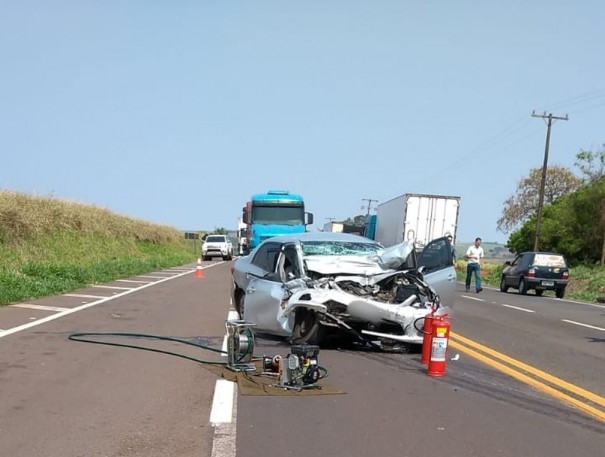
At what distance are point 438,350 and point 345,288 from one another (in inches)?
76.0

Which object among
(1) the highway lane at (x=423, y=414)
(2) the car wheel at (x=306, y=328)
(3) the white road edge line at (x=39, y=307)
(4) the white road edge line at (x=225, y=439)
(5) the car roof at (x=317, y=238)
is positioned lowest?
(3) the white road edge line at (x=39, y=307)

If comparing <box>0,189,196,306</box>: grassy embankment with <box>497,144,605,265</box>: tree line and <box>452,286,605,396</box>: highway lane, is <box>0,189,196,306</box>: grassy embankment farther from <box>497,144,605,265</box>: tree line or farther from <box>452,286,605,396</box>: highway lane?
<box>497,144,605,265</box>: tree line

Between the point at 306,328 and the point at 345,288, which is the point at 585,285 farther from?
the point at 306,328

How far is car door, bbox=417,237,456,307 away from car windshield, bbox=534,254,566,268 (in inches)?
610

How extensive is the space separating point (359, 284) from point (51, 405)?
452 centimetres

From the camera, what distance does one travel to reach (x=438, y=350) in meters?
7.26

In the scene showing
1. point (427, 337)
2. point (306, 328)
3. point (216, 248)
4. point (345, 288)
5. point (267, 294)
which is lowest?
point (216, 248)

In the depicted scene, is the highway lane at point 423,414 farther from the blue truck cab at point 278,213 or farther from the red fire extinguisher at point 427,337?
the blue truck cab at point 278,213

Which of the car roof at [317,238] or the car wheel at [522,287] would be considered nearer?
the car roof at [317,238]

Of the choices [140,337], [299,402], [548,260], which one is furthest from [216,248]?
[299,402]

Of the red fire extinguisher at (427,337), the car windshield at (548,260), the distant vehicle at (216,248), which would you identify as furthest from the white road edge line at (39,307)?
the distant vehicle at (216,248)

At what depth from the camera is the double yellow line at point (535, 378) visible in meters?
6.33

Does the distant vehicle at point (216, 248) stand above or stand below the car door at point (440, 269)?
below

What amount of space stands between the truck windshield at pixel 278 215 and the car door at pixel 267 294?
655 inches
